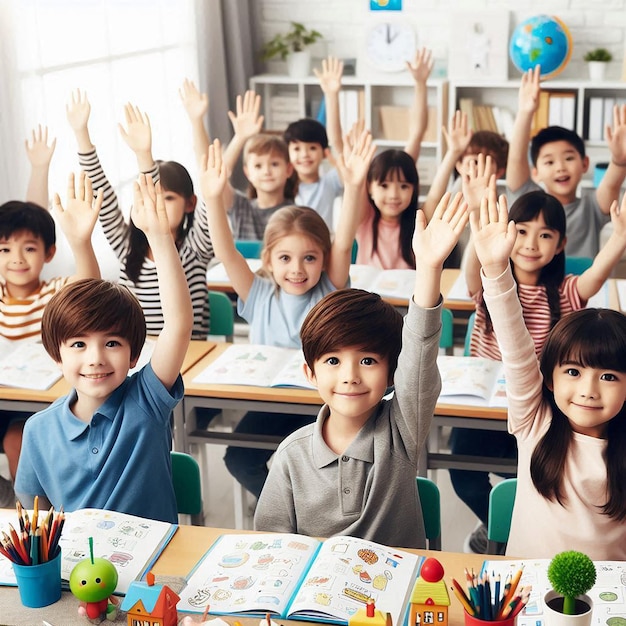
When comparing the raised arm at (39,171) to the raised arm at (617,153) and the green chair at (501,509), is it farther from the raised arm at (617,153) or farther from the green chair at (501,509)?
the green chair at (501,509)

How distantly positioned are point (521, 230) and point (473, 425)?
2.58ft

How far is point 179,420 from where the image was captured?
274 cm

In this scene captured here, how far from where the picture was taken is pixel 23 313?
2.94 meters

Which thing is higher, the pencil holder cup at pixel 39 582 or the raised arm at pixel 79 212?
the raised arm at pixel 79 212

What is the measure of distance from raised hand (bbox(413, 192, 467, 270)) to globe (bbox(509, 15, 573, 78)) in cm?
414

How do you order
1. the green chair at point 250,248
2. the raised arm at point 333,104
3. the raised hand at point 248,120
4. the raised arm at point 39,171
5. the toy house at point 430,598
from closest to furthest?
the toy house at point 430,598 < the raised arm at point 39,171 < the raised hand at point 248,120 < the green chair at point 250,248 < the raised arm at point 333,104

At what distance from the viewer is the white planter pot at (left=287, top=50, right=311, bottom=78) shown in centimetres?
615

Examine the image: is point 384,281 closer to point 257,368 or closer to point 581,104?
point 257,368

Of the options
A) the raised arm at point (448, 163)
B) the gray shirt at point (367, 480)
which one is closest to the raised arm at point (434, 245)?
the gray shirt at point (367, 480)

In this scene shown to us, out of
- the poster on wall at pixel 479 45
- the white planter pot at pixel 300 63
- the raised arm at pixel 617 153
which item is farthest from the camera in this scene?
the white planter pot at pixel 300 63

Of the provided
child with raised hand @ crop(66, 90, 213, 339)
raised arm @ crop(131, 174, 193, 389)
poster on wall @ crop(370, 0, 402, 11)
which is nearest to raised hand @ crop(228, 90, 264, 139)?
child with raised hand @ crop(66, 90, 213, 339)

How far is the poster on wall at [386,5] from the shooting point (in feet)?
19.9

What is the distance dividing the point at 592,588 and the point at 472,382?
114cm

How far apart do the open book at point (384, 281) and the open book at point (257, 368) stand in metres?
0.65
